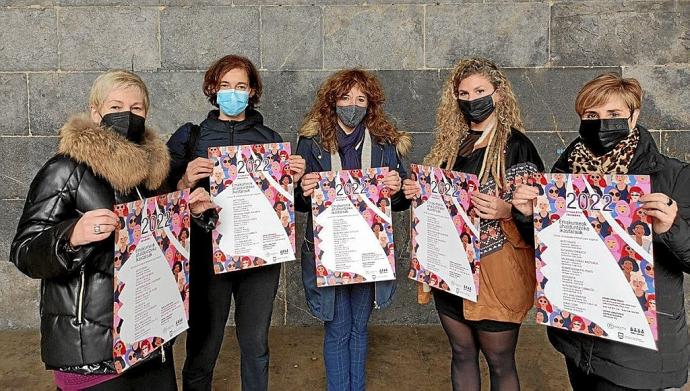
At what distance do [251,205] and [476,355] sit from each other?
1.29m

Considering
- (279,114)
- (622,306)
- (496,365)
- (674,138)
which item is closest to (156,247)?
(496,365)

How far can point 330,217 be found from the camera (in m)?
2.62

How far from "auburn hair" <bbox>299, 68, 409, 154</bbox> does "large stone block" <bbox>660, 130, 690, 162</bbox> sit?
2729 mm

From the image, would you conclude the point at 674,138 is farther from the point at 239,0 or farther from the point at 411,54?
the point at 239,0

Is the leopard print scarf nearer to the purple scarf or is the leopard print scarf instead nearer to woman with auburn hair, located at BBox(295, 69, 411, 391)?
woman with auburn hair, located at BBox(295, 69, 411, 391)

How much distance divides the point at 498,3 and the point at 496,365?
2948mm

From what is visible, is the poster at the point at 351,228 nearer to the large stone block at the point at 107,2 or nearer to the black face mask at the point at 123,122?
the black face mask at the point at 123,122

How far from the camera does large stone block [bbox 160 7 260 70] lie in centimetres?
418

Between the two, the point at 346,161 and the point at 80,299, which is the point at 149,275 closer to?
the point at 80,299

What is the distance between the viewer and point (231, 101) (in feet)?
8.70

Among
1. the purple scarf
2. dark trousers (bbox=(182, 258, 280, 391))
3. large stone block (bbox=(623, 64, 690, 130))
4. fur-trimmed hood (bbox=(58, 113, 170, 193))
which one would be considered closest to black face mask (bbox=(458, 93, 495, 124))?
the purple scarf

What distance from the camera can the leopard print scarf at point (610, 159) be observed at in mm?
1907

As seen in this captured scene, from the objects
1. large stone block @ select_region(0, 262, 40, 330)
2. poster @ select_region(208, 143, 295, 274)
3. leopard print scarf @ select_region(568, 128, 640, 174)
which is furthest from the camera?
large stone block @ select_region(0, 262, 40, 330)

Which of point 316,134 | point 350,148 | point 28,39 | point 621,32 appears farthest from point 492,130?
point 28,39
